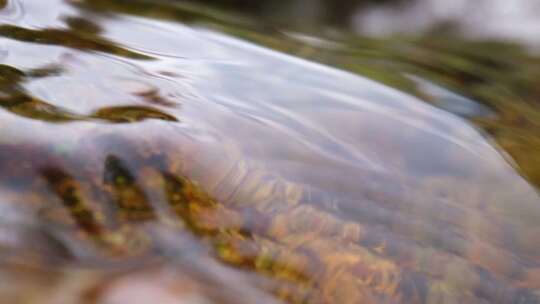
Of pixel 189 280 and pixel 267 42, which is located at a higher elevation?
pixel 267 42

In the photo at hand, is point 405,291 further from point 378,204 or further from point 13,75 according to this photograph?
point 13,75

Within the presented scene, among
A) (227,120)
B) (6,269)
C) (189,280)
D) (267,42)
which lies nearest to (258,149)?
(227,120)

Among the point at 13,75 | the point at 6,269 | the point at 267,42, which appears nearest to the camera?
the point at 6,269

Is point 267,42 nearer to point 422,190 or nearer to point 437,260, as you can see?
point 422,190

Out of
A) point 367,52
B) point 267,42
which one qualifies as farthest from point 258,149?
point 367,52

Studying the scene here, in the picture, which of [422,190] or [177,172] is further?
[422,190]

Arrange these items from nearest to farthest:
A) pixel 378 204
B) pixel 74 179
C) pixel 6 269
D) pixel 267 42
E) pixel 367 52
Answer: pixel 6 269 < pixel 74 179 < pixel 378 204 < pixel 267 42 < pixel 367 52
